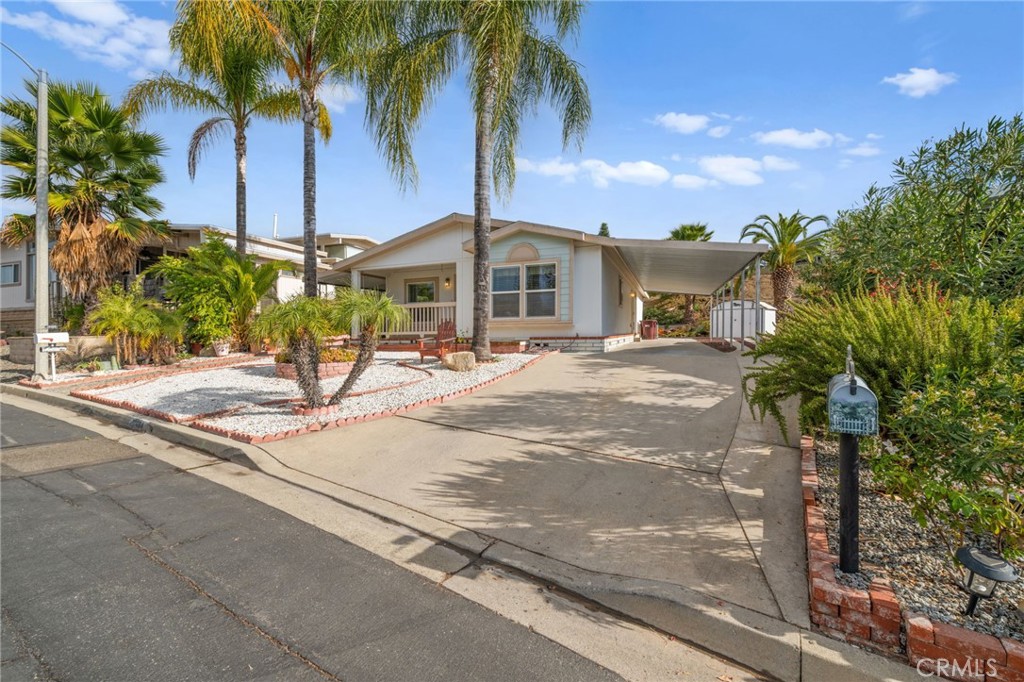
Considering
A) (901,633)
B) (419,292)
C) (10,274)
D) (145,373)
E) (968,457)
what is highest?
(10,274)

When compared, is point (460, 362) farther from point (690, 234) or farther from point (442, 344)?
point (690, 234)

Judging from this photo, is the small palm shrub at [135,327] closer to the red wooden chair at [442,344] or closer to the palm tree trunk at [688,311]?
the red wooden chair at [442,344]

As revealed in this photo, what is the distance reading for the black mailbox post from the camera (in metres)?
2.46

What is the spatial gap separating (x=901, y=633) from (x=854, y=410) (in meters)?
1.08

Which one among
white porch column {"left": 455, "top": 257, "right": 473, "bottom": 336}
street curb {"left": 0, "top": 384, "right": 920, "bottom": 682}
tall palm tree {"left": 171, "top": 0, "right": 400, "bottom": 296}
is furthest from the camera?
white porch column {"left": 455, "top": 257, "right": 473, "bottom": 336}

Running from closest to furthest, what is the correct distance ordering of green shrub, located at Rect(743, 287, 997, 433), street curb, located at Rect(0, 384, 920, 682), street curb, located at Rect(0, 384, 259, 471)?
street curb, located at Rect(0, 384, 920, 682) → green shrub, located at Rect(743, 287, 997, 433) → street curb, located at Rect(0, 384, 259, 471)

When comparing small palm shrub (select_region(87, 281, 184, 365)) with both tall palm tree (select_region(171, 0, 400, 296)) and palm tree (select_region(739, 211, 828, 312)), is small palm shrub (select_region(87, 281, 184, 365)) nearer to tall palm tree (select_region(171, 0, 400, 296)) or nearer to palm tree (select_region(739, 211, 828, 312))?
tall palm tree (select_region(171, 0, 400, 296))

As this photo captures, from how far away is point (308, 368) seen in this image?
22.2 ft

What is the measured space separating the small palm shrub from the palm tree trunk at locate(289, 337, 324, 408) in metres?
8.13

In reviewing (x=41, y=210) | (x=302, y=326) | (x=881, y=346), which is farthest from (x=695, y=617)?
(x=41, y=210)

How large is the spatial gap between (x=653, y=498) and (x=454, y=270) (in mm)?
13604

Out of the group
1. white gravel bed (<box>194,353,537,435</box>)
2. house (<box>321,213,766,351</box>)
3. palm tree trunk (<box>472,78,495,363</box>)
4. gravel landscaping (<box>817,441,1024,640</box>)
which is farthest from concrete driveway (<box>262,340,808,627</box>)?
house (<box>321,213,766,351</box>)

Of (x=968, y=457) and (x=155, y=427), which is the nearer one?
(x=968, y=457)

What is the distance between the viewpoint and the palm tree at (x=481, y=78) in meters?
9.84
